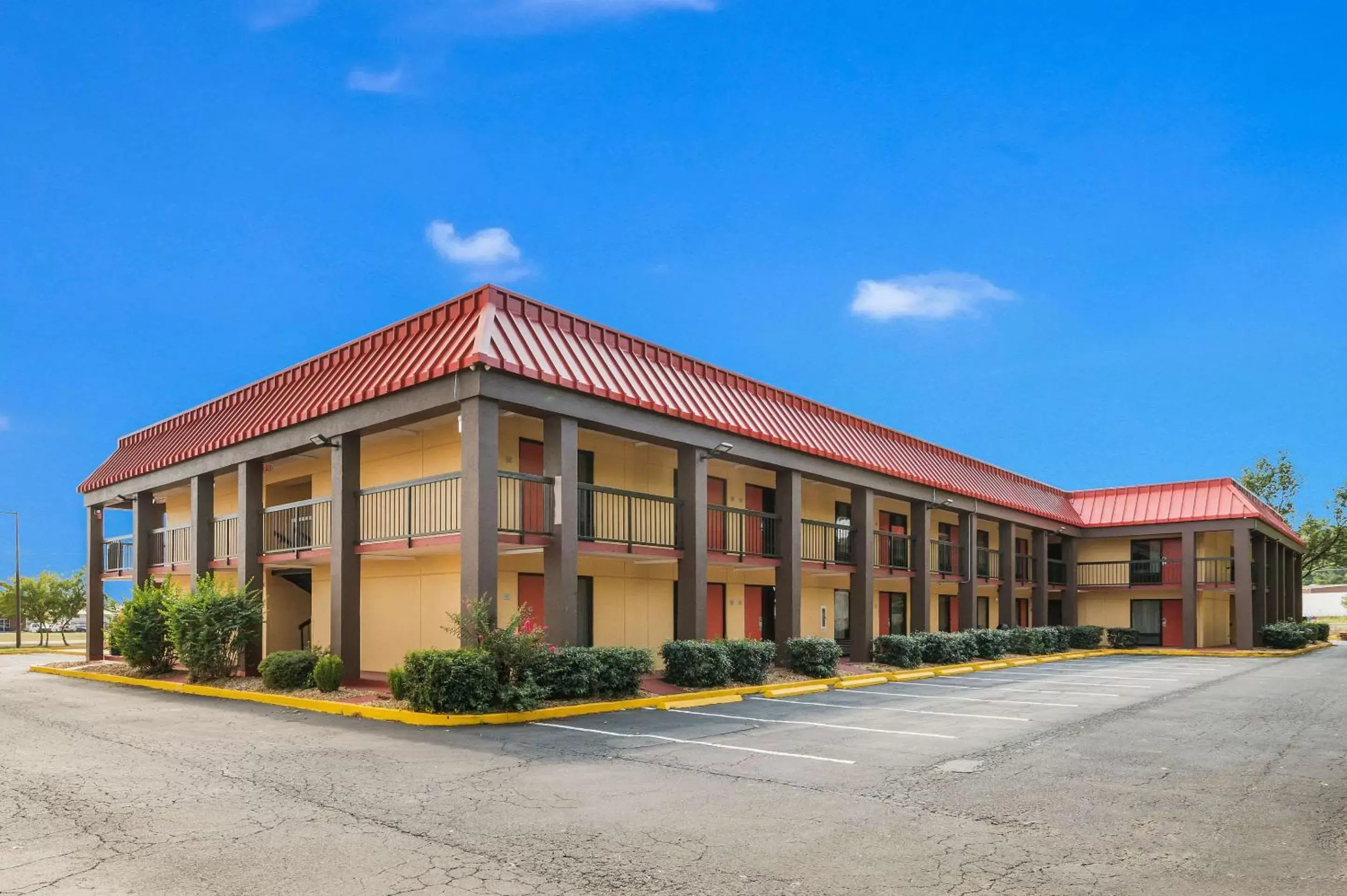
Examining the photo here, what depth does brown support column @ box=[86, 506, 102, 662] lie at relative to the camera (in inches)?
1225

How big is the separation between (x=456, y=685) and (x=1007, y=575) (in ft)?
89.2

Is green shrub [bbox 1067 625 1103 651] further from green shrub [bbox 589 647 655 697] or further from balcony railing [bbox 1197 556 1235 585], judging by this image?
green shrub [bbox 589 647 655 697]

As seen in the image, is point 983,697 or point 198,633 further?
point 198,633

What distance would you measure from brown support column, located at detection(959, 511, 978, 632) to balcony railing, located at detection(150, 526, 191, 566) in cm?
2388

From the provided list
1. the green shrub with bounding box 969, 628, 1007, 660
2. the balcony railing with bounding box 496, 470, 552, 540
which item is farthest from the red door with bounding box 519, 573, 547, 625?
the green shrub with bounding box 969, 628, 1007, 660

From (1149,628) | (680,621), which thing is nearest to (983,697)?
(680,621)

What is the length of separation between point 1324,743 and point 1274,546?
140 ft

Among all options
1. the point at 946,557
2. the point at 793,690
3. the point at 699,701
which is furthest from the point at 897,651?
the point at 699,701

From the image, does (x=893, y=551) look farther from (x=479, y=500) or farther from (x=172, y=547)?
(x=172, y=547)

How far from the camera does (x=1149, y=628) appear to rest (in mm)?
43031

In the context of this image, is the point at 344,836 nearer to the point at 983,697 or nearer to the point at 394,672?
the point at 394,672

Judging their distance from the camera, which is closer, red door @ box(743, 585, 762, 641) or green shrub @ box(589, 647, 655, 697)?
green shrub @ box(589, 647, 655, 697)

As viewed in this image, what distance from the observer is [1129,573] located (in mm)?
42719

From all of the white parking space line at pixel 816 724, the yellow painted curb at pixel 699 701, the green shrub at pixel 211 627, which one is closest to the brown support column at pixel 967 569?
the yellow painted curb at pixel 699 701
